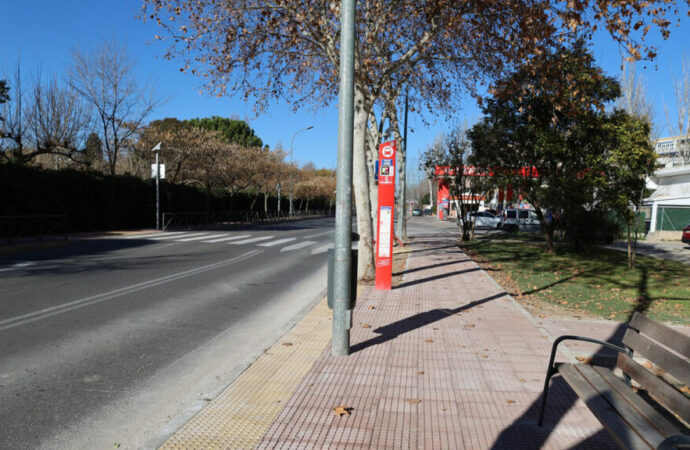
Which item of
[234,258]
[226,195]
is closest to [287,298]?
[234,258]

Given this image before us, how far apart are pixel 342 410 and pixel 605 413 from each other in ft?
5.87

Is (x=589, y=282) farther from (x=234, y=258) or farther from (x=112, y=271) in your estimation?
(x=112, y=271)

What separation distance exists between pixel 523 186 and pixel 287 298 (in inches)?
456

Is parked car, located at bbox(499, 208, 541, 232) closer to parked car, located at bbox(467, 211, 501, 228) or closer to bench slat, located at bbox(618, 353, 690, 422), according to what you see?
parked car, located at bbox(467, 211, 501, 228)

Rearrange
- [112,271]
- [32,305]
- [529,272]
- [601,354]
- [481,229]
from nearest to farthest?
1. [601,354]
2. [32,305]
3. [112,271]
4. [529,272]
5. [481,229]

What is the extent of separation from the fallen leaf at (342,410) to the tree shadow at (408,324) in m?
1.56

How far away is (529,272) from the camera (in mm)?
13195

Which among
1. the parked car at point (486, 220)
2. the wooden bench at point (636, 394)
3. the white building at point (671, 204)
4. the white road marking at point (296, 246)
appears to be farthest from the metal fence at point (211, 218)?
the white building at point (671, 204)

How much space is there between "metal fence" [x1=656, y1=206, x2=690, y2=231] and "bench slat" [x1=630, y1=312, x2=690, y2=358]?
33.2 metres

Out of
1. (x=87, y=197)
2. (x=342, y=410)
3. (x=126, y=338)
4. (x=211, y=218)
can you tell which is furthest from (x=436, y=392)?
(x=211, y=218)

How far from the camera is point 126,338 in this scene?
5.84 meters

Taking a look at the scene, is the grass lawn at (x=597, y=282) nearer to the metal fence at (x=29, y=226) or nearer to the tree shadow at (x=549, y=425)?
the tree shadow at (x=549, y=425)

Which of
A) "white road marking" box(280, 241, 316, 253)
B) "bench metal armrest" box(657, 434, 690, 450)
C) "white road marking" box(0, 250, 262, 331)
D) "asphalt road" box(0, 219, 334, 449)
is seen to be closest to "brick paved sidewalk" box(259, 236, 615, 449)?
"asphalt road" box(0, 219, 334, 449)

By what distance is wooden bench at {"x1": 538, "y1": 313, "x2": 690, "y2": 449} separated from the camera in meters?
2.60
